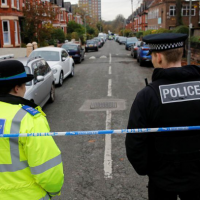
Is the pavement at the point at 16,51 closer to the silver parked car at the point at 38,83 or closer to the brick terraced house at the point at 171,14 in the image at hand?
the silver parked car at the point at 38,83

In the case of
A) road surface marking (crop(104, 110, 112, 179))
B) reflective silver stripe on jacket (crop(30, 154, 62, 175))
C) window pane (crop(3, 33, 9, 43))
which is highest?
window pane (crop(3, 33, 9, 43))

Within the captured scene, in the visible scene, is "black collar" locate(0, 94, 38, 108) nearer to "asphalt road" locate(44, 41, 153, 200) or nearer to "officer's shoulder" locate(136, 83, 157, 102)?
"officer's shoulder" locate(136, 83, 157, 102)

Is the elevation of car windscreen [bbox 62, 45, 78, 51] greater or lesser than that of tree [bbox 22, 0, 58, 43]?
lesser

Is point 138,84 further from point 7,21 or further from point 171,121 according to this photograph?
point 7,21

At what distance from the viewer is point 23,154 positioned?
2188mm

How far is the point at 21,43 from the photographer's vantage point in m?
32.8

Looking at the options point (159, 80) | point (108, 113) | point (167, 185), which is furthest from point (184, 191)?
point (108, 113)

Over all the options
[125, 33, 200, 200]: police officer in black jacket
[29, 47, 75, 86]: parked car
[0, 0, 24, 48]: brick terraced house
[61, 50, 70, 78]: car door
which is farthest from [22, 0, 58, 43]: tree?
[125, 33, 200, 200]: police officer in black jacket

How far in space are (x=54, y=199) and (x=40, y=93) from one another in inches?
187

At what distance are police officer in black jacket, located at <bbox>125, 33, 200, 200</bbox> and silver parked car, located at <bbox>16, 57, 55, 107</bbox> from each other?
213 inches

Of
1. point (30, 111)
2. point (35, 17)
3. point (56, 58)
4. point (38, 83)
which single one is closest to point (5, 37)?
point (35, 17)

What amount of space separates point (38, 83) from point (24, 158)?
6.58m

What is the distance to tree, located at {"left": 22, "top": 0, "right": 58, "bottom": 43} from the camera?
3055cm

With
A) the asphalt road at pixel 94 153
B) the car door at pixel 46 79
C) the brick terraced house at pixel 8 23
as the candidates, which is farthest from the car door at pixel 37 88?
the brick terraced house at pixel 8 23
